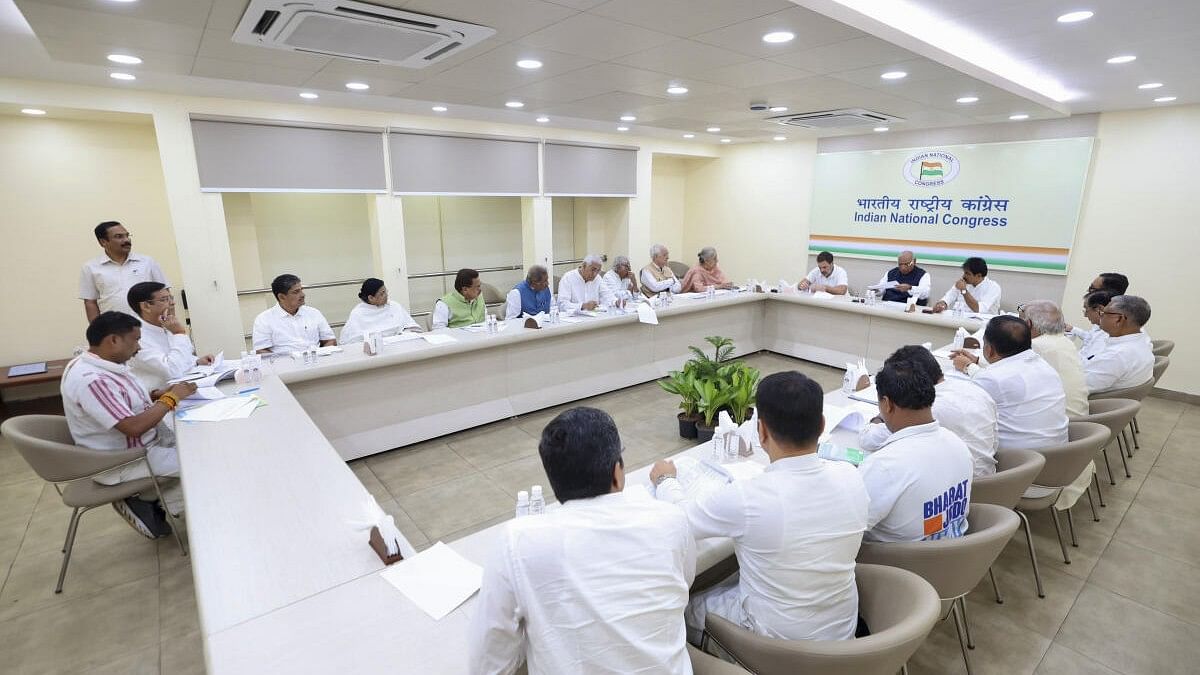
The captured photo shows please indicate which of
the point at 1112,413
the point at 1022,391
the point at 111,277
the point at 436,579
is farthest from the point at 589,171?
the point at 436,579

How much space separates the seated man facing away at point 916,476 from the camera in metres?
1.70

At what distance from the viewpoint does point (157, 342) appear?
309 cm

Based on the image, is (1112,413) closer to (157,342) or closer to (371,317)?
(371,317)

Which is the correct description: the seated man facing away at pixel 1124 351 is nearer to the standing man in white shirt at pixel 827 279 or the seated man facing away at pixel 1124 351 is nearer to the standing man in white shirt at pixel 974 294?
the standing man in white shirt at pixel 974 294

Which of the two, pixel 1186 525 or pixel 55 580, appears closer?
pixel 55 580

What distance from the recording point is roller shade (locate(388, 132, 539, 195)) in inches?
236

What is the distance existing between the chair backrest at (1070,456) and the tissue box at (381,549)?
8.59 feet

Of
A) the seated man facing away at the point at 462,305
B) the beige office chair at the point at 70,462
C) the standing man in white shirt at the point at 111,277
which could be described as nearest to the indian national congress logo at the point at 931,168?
the seated man facing away at the point at 462,305

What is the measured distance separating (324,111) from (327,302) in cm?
224

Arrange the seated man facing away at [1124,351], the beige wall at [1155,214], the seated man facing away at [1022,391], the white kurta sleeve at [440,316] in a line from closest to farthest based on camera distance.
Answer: the seated man facing away at [1022,391] < the seated man facing away at [1124,351] < the white kurta sleeve at [440,316] < the beige wall at [1155,214]

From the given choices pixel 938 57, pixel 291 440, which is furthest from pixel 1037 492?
pixel 291 440

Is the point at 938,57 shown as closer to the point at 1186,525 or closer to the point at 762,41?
the point at 762,41

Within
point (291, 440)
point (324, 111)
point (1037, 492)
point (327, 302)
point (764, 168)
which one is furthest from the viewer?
point (764, 168)

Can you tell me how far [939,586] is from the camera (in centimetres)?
172
